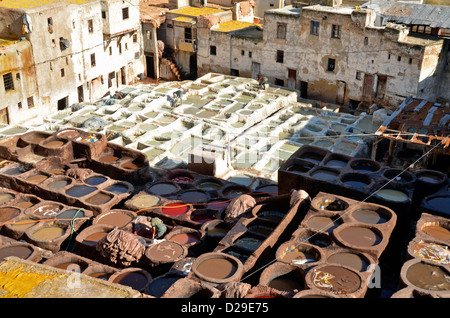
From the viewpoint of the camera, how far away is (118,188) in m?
26.0

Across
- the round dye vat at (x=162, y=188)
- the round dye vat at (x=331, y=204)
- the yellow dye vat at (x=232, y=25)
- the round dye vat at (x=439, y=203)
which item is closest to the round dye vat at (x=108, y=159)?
the round dye vat at (x=162, y=188)

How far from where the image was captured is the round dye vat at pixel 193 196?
987 inches

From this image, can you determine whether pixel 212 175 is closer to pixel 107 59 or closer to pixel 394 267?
pixel 394 267

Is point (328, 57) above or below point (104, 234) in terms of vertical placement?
above

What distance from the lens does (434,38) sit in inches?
1507

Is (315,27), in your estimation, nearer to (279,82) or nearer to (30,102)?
(279,82)

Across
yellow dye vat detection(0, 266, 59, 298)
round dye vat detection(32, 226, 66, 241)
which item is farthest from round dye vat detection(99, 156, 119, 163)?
yellow dye vat detection(0, 266, 59, 298)

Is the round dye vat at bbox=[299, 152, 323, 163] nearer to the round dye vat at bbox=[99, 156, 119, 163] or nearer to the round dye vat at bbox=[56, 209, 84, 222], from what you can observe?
the round dye vat at bbox=[99, 156, 119, 163]

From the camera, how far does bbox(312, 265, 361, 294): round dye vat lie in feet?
51.0

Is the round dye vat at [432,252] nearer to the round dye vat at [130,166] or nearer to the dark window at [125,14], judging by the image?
the round dye vat at [130,166]

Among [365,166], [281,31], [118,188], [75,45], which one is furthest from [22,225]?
[281,31]

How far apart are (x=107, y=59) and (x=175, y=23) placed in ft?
26.8

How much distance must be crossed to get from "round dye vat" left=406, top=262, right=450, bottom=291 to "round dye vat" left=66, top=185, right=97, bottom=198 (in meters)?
15.3
